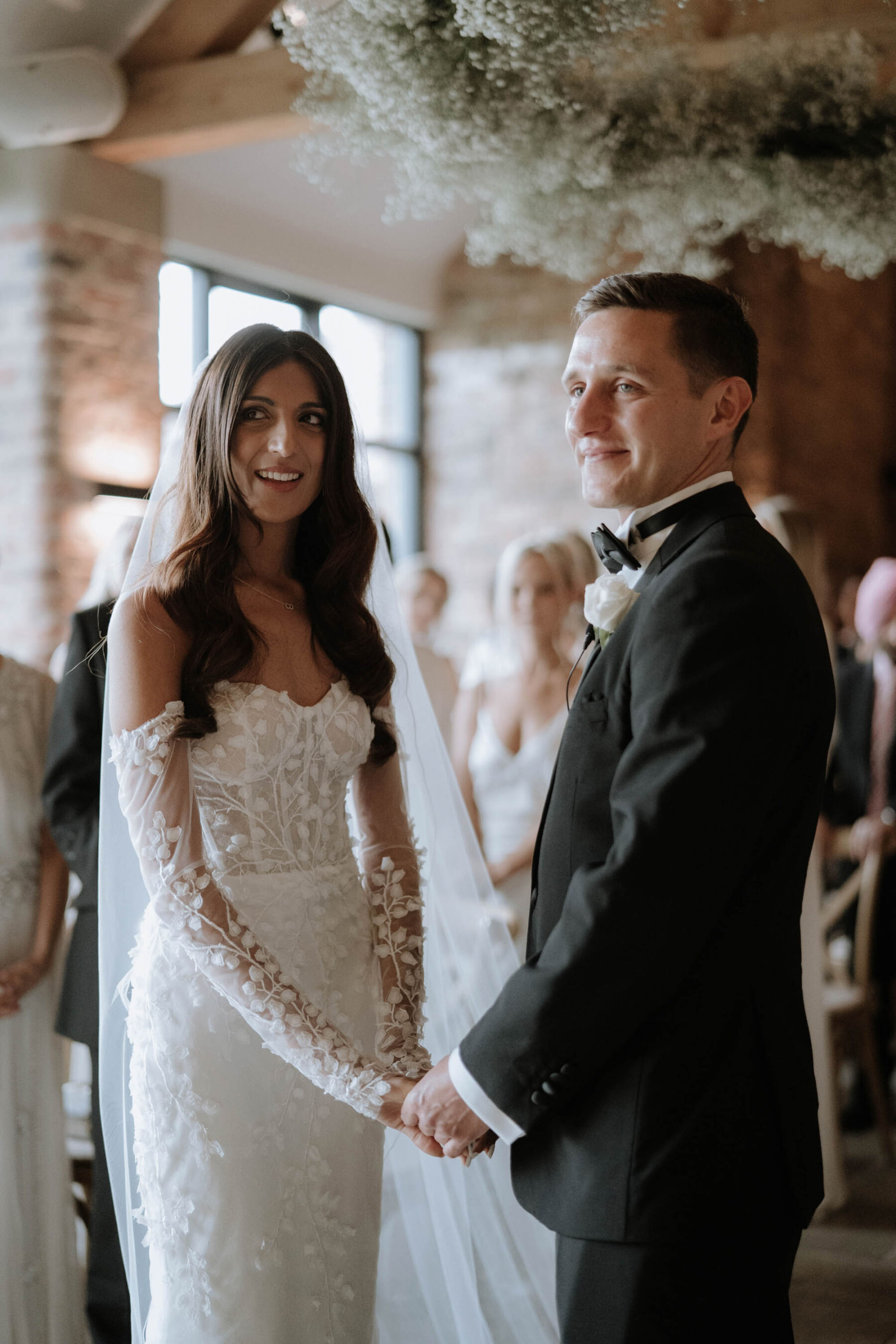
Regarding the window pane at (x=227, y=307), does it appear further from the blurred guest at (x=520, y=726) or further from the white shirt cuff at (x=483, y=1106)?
the white shirt cuff at (x=483, y=1106)

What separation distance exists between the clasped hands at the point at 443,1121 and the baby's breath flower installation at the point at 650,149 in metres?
2.81

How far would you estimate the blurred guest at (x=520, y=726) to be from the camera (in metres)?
4.57

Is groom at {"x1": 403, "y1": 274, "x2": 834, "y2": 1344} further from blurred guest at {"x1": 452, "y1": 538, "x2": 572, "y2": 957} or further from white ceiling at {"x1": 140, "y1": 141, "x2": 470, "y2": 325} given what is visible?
white ceiling at {"x1": 140, "y1": 141, "x2": 470, "y2": 325}

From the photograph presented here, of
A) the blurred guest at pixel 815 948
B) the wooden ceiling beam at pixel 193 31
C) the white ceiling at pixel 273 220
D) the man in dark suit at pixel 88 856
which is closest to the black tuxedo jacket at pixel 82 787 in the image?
the man in dark suit at pixel 88 856

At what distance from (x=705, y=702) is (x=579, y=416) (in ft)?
1.55

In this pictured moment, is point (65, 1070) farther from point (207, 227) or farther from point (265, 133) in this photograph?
point (207, 227)

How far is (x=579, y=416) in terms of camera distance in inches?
73.9

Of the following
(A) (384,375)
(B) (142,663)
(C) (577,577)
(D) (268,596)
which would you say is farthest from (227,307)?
(B) (142,663)

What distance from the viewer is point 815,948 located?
4402 millimetres

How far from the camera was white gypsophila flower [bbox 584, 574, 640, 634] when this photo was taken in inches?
73.7

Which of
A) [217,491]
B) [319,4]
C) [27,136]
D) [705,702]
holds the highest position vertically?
[27,136]

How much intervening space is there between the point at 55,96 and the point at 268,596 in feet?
16.1

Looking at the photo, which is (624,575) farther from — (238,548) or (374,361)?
(374,361)

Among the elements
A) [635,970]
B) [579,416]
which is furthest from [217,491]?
[635,970]
